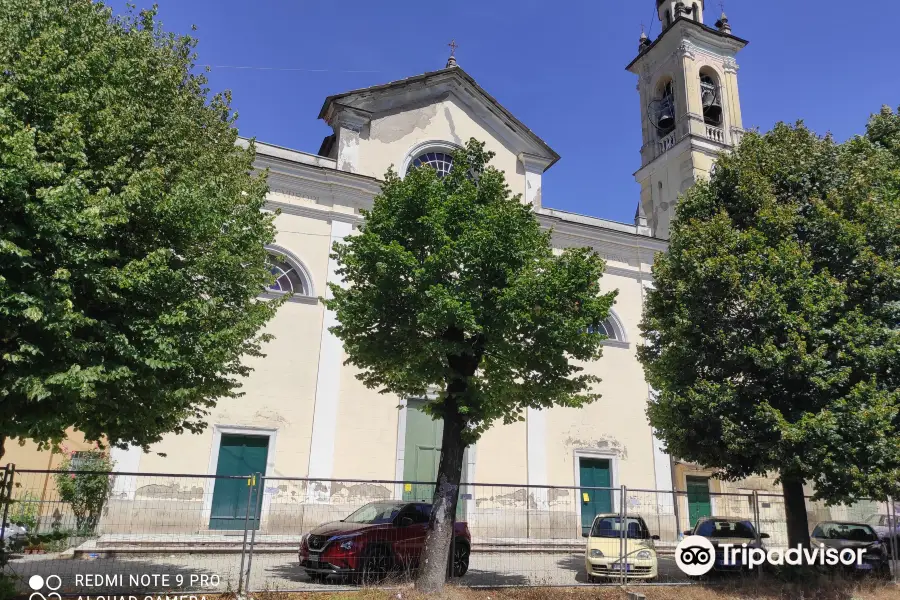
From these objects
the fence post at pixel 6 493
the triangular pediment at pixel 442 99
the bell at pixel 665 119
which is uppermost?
the bell at pixel 665 119

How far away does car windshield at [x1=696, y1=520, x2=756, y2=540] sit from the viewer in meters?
12.5

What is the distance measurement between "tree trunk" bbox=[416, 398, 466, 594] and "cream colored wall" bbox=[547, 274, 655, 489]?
8.58 m

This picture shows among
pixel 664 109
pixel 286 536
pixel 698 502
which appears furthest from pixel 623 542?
pixel 664 109

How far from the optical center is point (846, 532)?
1410 cm

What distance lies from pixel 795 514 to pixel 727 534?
157cm

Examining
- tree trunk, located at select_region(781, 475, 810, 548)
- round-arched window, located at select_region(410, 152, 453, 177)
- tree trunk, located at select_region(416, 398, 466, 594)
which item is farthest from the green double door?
tree trunk, located at select_region(781, 475, 810, 548)

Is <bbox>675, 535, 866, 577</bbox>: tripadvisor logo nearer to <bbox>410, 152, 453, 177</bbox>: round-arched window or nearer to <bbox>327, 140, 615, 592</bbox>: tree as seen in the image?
<bbox>327, 140, 615, 592</bbox>: tree

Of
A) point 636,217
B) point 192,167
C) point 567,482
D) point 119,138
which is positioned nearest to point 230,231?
point 192,167

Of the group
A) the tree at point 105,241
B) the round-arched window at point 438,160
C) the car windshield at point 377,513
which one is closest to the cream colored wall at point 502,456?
the car windshield at point 377,513

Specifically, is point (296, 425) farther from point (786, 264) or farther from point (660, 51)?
point (660, 51)

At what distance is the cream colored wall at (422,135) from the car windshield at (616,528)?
1087 centimetres

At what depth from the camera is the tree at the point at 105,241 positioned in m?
6.20

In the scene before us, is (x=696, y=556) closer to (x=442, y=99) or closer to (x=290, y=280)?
(x=290, y=280)

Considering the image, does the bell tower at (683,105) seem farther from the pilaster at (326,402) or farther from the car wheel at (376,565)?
the car wheel at (376,565)
